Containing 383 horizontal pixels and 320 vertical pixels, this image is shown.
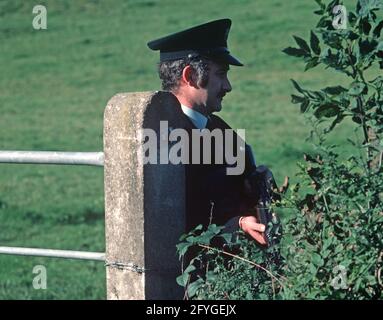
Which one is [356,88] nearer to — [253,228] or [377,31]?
[377,31]

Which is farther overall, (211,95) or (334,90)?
(211,95)

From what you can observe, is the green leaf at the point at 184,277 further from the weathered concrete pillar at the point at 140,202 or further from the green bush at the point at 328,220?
the weathered concrete pillar at the point at 140,202

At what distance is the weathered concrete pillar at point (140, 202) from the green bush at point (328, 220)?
111mm

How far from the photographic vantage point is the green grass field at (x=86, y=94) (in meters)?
12.8

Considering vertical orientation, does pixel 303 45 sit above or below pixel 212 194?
above

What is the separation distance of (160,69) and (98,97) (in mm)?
17711

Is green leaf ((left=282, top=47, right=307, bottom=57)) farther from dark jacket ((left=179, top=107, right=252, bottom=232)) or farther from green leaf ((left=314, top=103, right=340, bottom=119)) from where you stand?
dark jacket ((left=179, top=107, right=252, bottom=232))

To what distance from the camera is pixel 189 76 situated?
4.55m

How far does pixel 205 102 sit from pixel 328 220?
88cm

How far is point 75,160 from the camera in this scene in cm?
470

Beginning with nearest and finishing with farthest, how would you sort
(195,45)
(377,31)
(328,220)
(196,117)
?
(328,220) → (377,31) → (196,117) → (195,45)

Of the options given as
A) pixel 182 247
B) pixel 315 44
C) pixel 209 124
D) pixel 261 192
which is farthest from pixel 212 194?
pixel 315 44

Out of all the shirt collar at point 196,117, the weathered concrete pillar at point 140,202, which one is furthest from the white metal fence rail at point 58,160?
the shirt collar at point 196,117

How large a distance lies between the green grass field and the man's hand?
16.1ft
